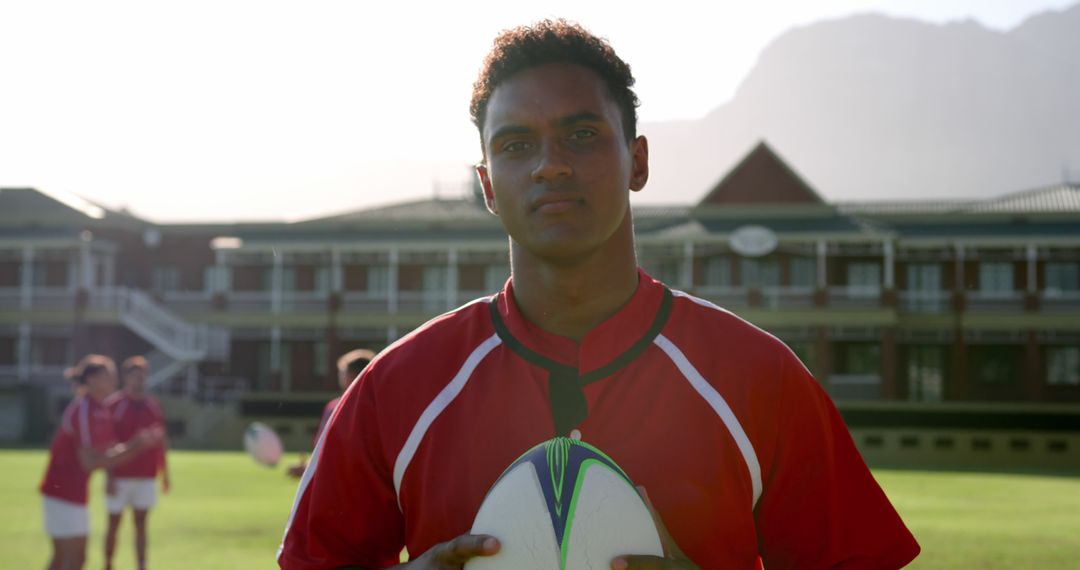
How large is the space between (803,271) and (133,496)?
38.3m

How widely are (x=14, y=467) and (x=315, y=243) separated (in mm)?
23369

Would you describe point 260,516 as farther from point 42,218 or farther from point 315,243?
point 42,218

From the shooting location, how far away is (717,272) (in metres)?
48.6

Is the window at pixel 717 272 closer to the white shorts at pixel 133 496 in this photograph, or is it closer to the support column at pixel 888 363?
the support column at pixel 888 363

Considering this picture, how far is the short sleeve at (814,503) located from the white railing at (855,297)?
1739 inches

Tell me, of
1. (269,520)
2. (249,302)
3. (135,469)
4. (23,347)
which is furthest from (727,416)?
(23,347)

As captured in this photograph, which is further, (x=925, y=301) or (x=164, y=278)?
(x=164, y=278)

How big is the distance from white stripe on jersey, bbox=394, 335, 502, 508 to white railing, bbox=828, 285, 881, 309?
44.3 metres

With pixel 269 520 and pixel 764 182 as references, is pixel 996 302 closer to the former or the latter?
pixel 764 182

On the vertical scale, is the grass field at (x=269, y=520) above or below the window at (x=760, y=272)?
below

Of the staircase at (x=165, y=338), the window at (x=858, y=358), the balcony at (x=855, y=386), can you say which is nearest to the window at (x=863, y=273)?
the window at (x=858, y=358)

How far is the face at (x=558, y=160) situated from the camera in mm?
2730

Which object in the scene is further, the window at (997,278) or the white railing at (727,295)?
the window at (997,278)

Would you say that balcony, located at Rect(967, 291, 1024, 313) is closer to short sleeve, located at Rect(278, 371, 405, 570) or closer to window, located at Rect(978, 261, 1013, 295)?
window, located at Rect(978, 261, 1013, 295)
